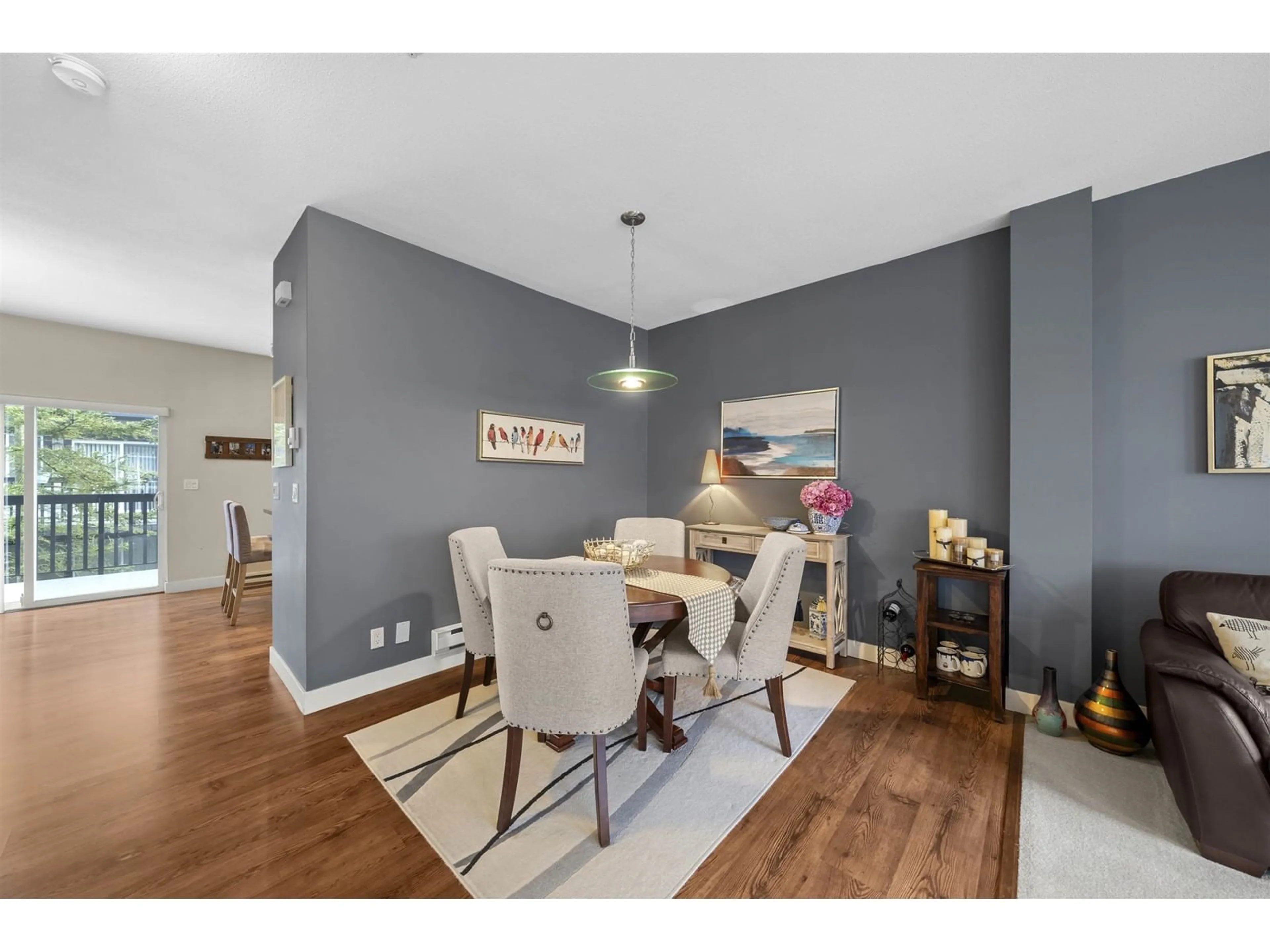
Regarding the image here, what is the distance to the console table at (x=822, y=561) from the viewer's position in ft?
9.98

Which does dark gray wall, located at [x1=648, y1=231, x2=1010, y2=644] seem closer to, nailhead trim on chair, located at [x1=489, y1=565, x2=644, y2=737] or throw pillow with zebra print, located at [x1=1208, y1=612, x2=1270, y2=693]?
throw pillow with zebra print, located at [x1=1208, y1=612, x2=1270, y2=693]

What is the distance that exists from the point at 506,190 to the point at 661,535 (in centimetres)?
213

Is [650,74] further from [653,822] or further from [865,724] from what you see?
[865,724]

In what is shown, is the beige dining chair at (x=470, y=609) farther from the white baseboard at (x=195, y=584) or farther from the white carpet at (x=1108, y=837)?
the white baseboard at (x=195, y=584)

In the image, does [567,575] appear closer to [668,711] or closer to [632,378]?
[668,711]

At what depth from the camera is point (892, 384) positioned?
3145mm

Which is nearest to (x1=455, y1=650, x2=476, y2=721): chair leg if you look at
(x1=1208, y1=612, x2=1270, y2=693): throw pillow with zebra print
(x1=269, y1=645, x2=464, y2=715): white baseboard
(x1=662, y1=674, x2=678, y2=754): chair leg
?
(x1=269, y1=645, x2=464, y2=715): white baseboard

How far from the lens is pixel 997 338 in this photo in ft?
9.02

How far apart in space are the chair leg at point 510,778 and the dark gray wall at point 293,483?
1.51m

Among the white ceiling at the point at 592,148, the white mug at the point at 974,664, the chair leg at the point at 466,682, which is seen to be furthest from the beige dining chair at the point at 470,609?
the white mug at the point at 974,664

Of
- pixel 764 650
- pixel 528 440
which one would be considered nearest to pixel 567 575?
pixel 764 650
